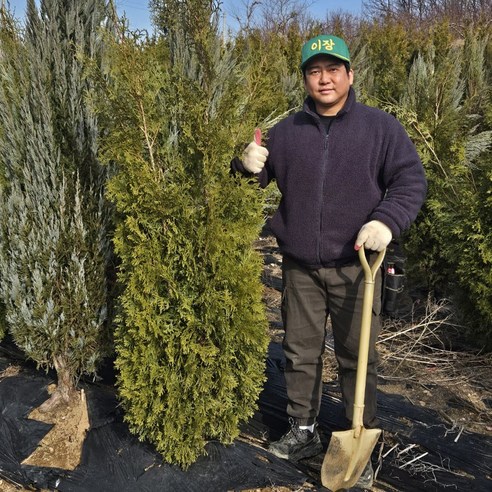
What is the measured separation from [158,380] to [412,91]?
213 inches

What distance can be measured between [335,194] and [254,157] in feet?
1.52

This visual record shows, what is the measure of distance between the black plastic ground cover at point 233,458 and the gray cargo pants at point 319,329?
31cm

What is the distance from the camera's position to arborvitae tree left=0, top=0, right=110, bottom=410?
3.08 meters

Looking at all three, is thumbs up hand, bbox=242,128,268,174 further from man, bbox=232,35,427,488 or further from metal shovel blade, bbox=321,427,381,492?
metal shovel blade, bbox=321,427,381,492

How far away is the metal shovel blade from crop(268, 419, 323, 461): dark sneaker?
1.20 feet

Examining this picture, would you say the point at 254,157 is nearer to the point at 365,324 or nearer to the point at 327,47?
the point at 327,47

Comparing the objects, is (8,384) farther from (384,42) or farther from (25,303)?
(384,42)

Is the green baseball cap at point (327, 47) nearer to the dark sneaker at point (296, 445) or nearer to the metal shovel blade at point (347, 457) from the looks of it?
the metal shovel blade at point (347, 457)

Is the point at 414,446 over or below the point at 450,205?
below

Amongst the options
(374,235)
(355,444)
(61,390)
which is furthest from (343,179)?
(61,390)

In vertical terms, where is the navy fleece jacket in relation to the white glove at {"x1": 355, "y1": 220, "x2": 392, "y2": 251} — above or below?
above

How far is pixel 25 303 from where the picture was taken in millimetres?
3145

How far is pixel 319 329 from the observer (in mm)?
2957

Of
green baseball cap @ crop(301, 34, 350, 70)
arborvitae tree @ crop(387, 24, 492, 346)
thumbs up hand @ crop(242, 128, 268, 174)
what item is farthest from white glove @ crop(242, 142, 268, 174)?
arborvitae tree @ crop(387, 24, 492, 346)
